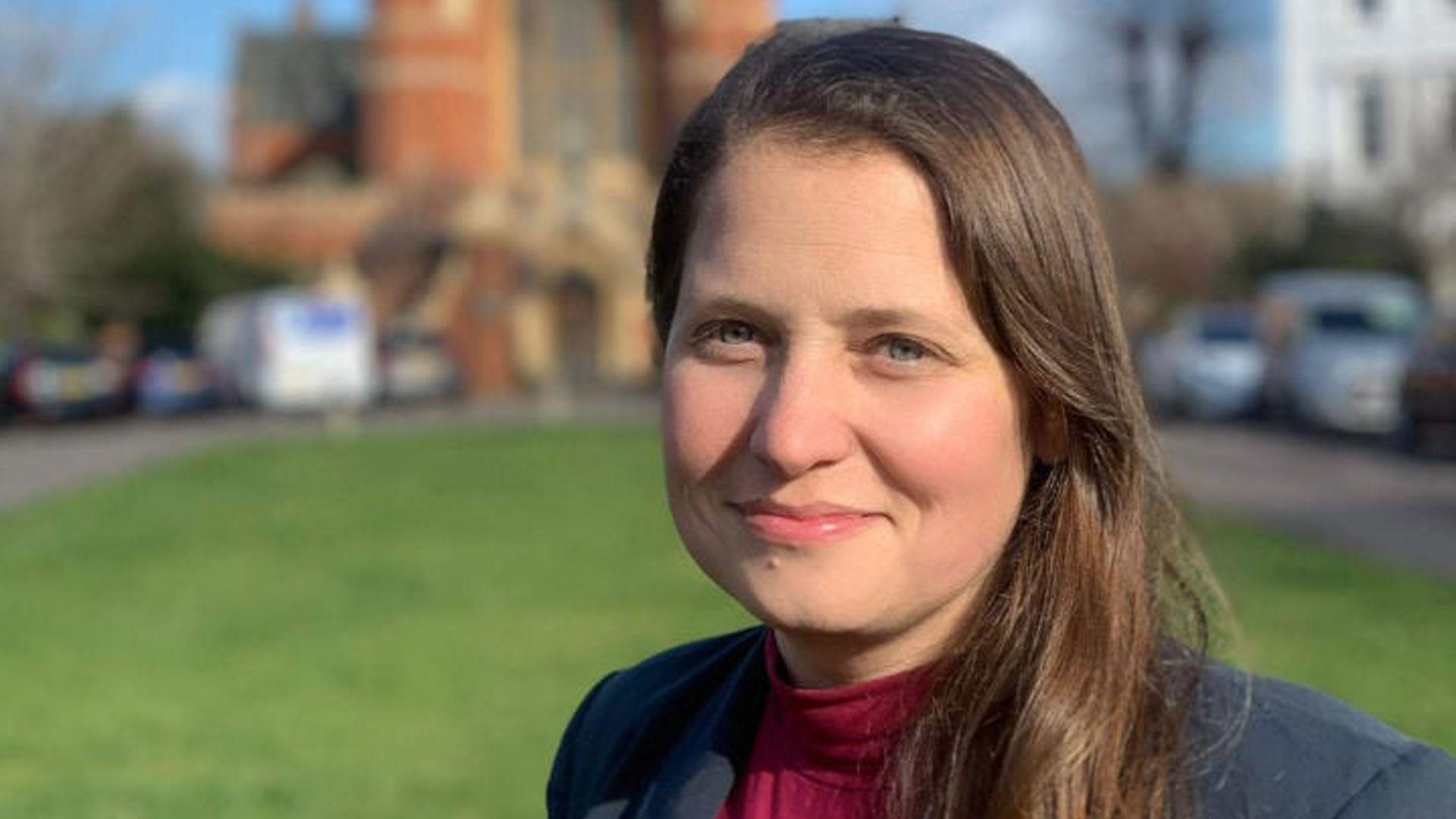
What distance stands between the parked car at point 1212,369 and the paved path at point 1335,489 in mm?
2715

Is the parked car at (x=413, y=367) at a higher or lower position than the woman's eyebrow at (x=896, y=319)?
lower

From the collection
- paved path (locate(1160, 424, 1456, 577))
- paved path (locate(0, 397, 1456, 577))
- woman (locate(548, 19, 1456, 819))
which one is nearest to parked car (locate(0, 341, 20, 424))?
paved path (locate(0, 397, 1456, 577))

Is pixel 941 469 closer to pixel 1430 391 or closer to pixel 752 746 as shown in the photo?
pixel 752 746

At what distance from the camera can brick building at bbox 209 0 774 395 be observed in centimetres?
6081

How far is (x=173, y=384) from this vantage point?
143 ft

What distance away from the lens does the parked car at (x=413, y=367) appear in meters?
47.9

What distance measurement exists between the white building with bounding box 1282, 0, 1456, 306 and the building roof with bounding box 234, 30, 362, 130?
34.6m

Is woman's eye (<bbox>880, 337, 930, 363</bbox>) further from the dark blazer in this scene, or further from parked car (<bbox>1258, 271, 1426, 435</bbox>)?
parked car (<bbox>1258, 271, 1426, 435</bbox>)

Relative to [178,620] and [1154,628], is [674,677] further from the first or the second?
[178,620]

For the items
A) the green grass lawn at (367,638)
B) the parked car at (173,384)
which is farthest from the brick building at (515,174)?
the green grass lawn at (367,638)

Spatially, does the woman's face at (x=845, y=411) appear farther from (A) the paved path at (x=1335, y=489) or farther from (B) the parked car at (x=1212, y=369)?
(B) the parked car at (x=1212, y=369)

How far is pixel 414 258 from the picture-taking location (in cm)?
6225

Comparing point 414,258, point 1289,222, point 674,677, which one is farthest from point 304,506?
point 414,258

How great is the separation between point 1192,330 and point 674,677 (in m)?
33.2
